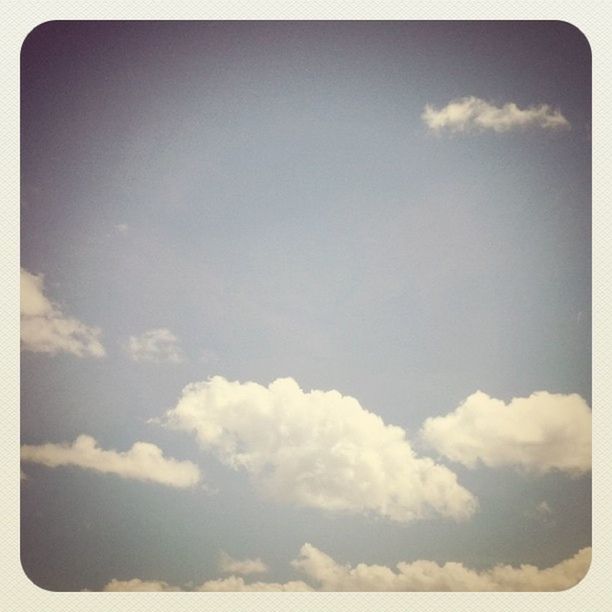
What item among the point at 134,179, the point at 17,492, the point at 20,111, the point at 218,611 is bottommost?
the point at 218,611

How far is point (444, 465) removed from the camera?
4.40 m

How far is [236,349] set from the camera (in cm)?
450

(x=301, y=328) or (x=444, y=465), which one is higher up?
(x=301, y=328)

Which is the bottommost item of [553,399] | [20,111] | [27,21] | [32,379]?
[553,399]

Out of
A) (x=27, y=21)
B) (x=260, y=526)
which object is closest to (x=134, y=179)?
(x=27, y=21)

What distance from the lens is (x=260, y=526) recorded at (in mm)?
4434

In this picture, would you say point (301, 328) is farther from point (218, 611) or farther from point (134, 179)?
point (218, 611)

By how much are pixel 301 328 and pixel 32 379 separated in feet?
5.49

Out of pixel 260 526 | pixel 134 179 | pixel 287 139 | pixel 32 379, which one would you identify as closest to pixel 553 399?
pixel 260 526

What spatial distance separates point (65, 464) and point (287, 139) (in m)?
2.41

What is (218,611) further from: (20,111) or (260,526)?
(20,111)

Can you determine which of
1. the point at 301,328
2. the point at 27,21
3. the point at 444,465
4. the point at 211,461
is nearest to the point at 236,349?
the point at 301,328

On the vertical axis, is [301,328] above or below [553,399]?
above

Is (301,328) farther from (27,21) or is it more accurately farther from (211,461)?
(27,21)
